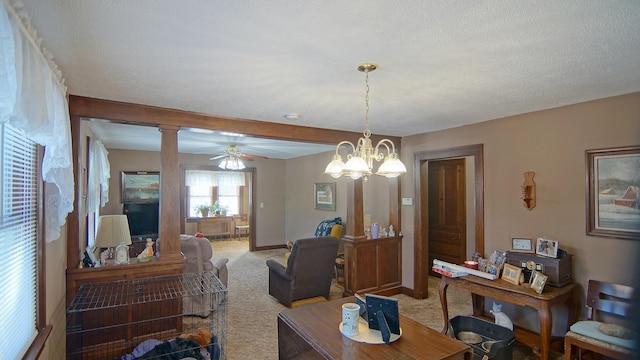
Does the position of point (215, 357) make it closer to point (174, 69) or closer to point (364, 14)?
point (174, 69)

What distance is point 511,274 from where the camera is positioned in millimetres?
3051

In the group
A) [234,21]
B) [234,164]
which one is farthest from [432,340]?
[234,164]

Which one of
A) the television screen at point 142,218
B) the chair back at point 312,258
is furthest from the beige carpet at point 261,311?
the television screen at point 142,218

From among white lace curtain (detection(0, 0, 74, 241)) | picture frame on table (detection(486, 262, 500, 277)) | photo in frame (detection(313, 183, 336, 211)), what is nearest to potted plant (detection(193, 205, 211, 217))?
photo in frame (detection(313, 183, 336, 211))

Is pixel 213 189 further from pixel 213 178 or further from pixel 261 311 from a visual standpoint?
pixel 261 311

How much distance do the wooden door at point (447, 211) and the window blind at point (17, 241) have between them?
17.7 feet

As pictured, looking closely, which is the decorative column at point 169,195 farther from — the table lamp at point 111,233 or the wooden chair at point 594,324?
the wooden chair at point 594,324

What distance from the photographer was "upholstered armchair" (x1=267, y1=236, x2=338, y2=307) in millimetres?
4113

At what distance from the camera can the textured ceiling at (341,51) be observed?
1500 millimetres

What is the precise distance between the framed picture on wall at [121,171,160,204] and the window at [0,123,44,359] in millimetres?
4674

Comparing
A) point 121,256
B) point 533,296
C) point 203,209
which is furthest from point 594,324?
point 203,209

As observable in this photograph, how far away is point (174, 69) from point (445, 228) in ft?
16.5

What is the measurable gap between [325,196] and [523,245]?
422cm

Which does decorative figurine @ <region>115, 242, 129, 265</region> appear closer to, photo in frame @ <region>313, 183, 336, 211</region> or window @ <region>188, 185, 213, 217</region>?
photo in frame @ <region>313, 183, 336, 211</region>
